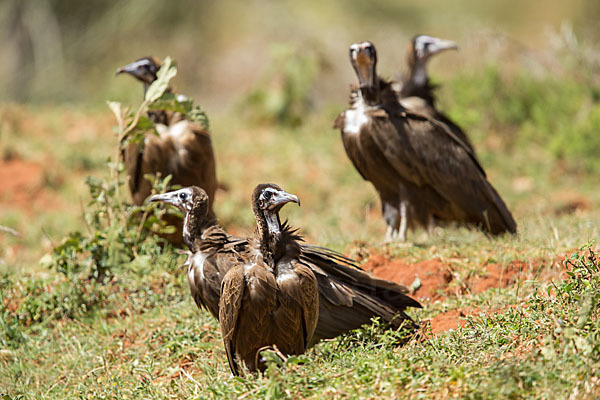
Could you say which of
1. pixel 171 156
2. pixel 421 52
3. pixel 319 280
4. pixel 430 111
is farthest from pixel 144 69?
pixel 421 52

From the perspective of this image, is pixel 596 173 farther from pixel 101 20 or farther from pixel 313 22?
pixel 101 20

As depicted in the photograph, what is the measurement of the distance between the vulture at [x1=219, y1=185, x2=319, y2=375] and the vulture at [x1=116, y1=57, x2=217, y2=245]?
2136 millimetres

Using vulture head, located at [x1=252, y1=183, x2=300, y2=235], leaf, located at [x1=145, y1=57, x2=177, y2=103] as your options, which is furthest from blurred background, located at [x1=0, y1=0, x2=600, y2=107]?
vulture head, located at [x1=252, y1=183, x2=300, y2=235]

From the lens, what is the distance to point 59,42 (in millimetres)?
19828

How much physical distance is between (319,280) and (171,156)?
2.33m

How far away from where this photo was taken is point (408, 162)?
6051mm

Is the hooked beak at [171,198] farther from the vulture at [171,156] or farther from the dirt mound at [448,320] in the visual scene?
the dirt mound at [448,320]

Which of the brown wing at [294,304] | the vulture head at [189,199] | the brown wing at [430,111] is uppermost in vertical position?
the brown wing at [430,111]

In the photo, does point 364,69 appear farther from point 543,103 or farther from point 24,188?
point 543,103

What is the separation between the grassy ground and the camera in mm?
3385

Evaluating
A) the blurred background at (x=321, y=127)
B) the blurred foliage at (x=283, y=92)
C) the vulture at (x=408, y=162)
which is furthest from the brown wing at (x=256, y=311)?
the blurred foliage at (x=283, y=92)

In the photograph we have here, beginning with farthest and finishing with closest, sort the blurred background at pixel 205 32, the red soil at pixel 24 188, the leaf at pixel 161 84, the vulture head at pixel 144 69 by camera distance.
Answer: the blurred background at pixel 205 32, the red soil at pixel 24 188, the vulture head at pixel 144 69, the leaf at pixel 161 84

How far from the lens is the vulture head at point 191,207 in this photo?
15.5 ft

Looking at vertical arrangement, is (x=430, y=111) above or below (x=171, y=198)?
above
